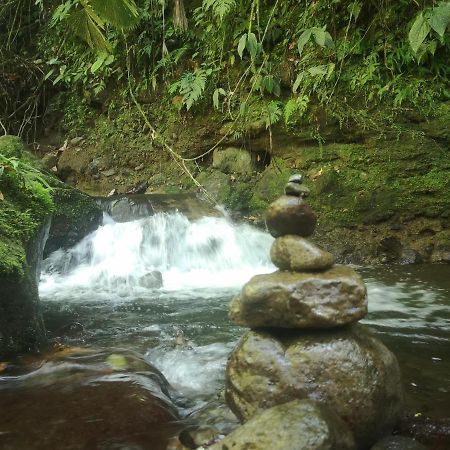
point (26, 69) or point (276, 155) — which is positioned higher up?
point (26, 69)

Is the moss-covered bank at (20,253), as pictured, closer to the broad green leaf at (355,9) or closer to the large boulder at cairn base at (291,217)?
the large boulder at cairn base at (291,217)

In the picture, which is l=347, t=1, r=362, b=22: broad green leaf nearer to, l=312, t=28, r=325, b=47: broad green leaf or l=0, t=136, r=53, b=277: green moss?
l=312, t=28, r=325, b=47: broad green leaf

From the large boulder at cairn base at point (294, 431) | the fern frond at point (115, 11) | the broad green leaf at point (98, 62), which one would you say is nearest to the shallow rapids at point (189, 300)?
the large boulder at cairn base at point (294, 431)

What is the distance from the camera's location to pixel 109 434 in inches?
90.6

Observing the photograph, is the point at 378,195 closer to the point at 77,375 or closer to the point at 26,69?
the point at 77,375

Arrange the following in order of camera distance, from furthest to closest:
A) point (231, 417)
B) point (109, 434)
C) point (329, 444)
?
point (231, 417) → point (109, 434) → point (329, 444)

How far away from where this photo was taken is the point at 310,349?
2.31m

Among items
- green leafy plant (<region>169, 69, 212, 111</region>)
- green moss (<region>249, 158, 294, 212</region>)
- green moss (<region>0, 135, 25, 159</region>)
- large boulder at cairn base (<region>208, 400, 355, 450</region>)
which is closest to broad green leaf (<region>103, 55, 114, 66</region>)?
green leafy plant (<region>169, 69, 212, 111</region>)

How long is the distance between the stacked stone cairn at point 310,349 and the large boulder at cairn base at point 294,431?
153 mm

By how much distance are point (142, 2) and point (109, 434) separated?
8626mm

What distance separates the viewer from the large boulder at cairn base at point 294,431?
1.85 meters

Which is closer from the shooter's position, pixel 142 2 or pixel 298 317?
pixel 298 317

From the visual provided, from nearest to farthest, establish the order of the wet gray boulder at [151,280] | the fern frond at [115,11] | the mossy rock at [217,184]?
the fern frond at [115,11], the wet gray boulder at [151,280], the mossy rock at [217,184]

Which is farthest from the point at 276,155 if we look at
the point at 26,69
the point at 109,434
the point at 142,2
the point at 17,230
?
the point at 26,69
